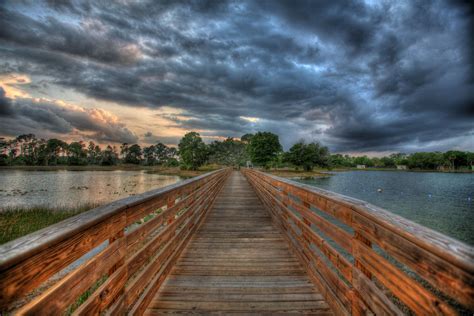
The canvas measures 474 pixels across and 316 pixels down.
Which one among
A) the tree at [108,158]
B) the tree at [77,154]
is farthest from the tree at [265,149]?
the tree at [77,154]

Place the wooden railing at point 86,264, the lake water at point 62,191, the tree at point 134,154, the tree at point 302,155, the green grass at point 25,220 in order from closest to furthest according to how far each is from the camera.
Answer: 1. the wooden railing at point 86,264
2. the green grass at point 25,220
3. the lake water at point 62,191
4. the tree at point 302,155
5. the tree at point 134,154

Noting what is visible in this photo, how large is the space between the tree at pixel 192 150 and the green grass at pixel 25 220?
46.0 metres

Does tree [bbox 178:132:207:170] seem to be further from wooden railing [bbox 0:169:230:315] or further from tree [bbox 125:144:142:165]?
tree [bbox 125:144:142:165]

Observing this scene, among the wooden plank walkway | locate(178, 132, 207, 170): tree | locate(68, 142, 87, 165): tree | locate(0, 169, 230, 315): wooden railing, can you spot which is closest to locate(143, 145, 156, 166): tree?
locate(68, 142, 87, 165): tree

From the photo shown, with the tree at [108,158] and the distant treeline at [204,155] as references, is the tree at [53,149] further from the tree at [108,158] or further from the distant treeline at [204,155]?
the tree at [108,158]

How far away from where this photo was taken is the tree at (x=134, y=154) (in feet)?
388

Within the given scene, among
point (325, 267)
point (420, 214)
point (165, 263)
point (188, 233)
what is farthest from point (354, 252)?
point (420, 214)

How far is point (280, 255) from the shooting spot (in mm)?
3793

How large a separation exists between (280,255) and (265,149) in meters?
51.6

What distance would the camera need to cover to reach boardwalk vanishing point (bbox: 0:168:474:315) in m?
1.03

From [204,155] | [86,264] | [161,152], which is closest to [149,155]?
[161,152]

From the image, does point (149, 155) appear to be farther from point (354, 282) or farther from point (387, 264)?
point (387, 264)

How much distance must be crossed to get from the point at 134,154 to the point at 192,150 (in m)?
77.0

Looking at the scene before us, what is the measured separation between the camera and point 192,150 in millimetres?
60812
